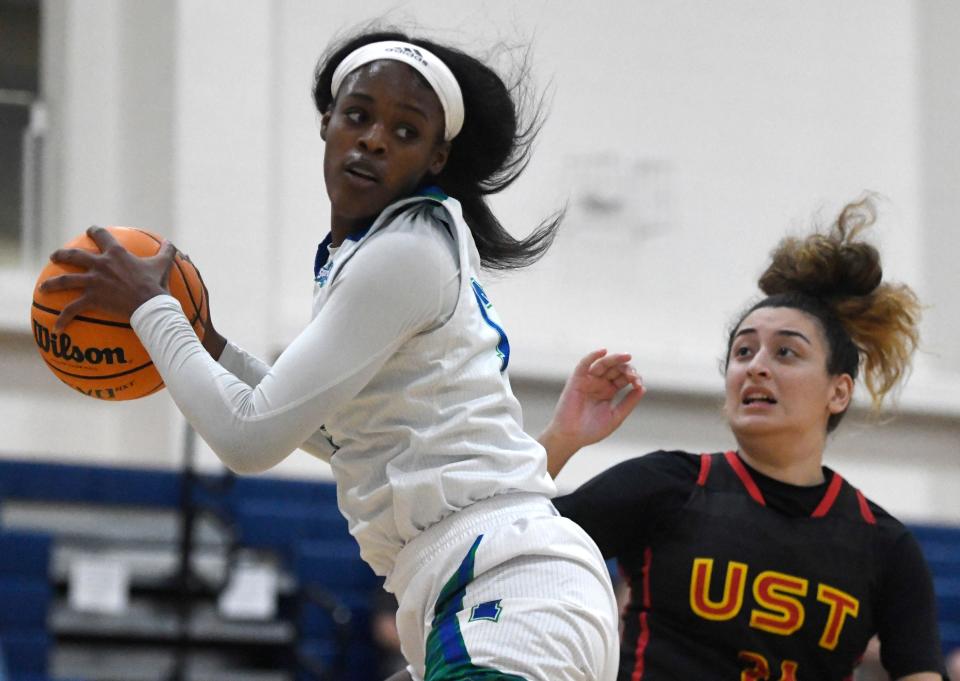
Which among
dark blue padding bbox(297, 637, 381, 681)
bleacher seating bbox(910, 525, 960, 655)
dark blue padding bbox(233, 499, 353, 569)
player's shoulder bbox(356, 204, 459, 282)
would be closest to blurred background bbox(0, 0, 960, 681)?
dark blue padding bbox(233, 499, 353, 569)

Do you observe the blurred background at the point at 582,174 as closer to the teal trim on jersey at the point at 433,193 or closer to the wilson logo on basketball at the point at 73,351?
the wilson logo on basketball at the point at 73,351

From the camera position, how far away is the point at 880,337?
3387mm

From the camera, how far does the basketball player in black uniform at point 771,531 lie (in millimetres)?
2975

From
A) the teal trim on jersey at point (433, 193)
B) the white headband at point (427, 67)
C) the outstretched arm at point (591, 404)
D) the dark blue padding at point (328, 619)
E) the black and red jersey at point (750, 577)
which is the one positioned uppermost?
the white headband at point (427, 67)

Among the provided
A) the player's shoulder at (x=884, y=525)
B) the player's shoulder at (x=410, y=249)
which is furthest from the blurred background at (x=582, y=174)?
the player's shoulder at (x=410, y=249)

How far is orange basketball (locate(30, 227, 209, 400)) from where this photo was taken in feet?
7.79

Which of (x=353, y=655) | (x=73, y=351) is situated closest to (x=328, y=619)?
(x=353, y=655)

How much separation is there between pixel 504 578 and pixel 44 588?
455cm

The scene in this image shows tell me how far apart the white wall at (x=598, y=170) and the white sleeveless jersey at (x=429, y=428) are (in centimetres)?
562

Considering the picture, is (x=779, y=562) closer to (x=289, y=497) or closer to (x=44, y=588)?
(x=44, y=588)

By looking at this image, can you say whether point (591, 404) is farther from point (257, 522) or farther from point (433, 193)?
point (257, 522)

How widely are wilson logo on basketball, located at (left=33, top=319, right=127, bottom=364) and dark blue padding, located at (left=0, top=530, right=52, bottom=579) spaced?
14.0 ft

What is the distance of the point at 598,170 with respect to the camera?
8.88 m

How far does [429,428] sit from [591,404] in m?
0.90
